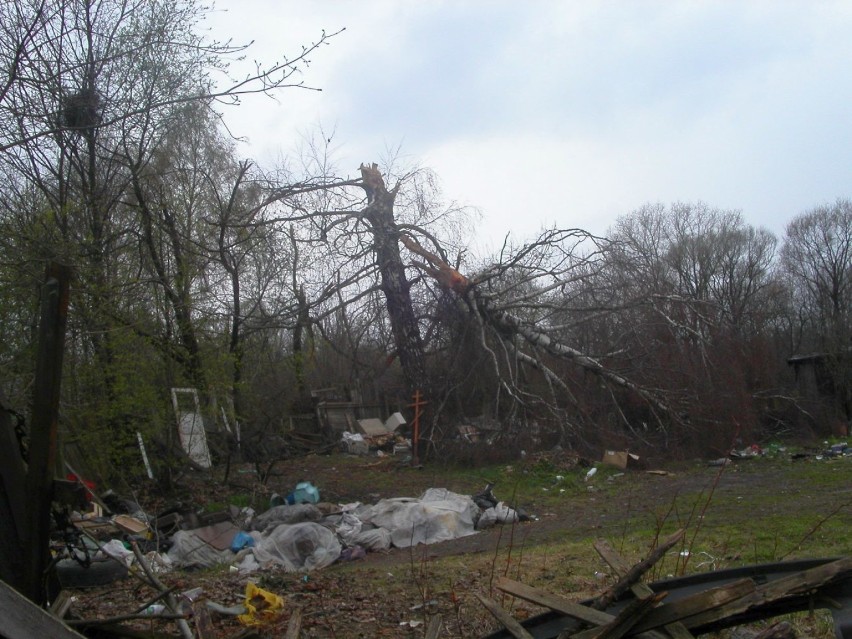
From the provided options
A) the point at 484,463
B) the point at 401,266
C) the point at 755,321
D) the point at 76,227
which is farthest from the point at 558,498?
the point at 755,321

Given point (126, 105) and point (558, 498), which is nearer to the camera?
point (126, 105)

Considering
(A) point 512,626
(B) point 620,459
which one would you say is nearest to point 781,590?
(A) point 512,626

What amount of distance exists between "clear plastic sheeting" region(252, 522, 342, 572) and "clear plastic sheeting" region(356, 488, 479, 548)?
2.88ft

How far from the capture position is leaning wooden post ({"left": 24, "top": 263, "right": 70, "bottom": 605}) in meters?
3.64

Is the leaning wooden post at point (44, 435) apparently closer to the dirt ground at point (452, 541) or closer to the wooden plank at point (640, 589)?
the dirt ground at point (452, 541)

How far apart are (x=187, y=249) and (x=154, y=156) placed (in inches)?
60.2

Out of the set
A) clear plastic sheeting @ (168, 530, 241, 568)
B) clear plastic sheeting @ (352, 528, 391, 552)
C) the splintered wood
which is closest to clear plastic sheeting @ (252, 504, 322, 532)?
clear plastic sheeting @ (352, 528, 391, 552)

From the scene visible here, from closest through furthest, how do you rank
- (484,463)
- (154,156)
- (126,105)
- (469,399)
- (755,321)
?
(126,105)
(154,156)
(484,463)
(469,399)
(755,321)

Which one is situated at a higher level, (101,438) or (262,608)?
(101,438)

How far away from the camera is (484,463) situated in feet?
46.3

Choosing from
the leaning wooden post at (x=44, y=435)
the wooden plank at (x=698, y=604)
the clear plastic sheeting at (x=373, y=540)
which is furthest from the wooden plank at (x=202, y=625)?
the clear plastic sheeting at (x=373, y=540)

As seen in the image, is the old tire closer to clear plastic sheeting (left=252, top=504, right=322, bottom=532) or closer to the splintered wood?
clear plastic sheeting (left=252, top=504, right=322, bottom=532)

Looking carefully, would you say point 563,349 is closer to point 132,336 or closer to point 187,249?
point 187,249

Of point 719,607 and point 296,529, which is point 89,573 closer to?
point 296,529
